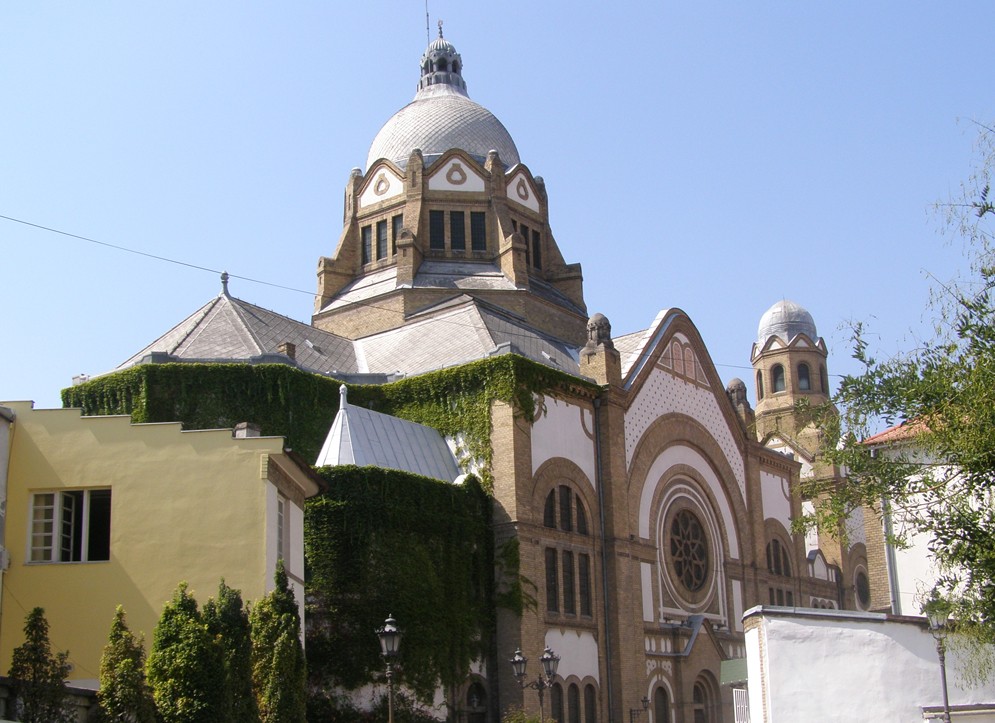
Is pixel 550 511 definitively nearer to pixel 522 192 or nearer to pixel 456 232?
pixel 456 232

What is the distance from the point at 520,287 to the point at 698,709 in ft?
58.7

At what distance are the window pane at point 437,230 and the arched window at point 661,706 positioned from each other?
2080cm

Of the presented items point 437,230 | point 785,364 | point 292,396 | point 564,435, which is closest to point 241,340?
point 292,396

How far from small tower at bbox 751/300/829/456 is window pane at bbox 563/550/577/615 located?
3280 cm

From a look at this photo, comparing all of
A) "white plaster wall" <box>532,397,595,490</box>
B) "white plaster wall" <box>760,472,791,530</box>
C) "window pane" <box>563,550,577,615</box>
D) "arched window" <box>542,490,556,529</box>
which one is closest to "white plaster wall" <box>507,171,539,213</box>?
"white plaster wall" <box>760,472,791,530</box>

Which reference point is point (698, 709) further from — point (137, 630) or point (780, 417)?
point (780, 417)

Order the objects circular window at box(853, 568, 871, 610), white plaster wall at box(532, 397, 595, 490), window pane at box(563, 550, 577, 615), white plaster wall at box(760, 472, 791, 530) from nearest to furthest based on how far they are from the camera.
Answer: window pane at box(563, 550, 577, 615), white plaster wall at box(532, 397, 595, 490), white plaster wall at box(760, 472, 791, 530), circular window at box(853, 568, 871, 610)

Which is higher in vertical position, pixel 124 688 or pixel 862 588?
pixel 862 588

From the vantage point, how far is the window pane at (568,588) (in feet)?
131

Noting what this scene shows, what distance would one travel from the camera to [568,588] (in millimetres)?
40062

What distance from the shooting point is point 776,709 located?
26.7m

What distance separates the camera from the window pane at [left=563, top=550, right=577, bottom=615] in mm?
39906

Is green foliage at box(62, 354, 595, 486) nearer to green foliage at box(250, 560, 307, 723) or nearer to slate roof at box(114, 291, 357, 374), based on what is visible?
slate roof at box(114, 291, 357, 374)

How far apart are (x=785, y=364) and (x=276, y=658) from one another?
51.9 meters
